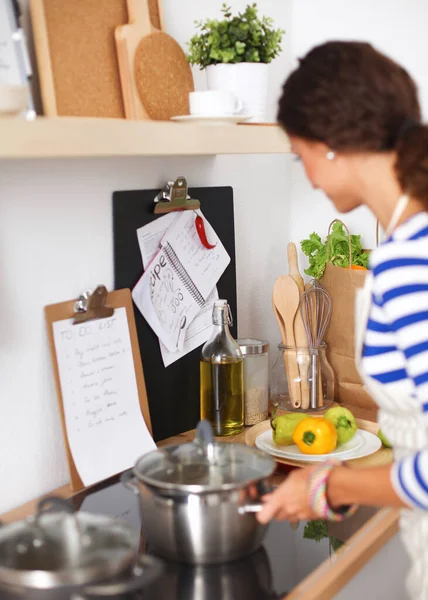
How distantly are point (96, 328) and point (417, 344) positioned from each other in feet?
2.20

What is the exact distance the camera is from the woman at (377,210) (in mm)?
985

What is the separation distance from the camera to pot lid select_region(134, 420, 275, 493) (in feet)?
3.89

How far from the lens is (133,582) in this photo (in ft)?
2.83

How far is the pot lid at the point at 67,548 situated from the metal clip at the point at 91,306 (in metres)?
0.49

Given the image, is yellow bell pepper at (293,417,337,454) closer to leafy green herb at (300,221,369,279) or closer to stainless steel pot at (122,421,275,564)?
stainless steel pot at (122,421,275,564)

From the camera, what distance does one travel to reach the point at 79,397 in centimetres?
142

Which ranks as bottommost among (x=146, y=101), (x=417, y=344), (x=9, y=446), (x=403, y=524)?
(x=403, y=524)

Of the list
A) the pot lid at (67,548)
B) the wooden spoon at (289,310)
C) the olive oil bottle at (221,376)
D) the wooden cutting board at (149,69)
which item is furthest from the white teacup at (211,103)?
the pot lid at (67,548)

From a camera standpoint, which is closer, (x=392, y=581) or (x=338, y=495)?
(x=338, y=495)

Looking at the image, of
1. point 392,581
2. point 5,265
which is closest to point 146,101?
point 5,265

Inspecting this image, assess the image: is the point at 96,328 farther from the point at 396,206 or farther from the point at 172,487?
the point at 396,206

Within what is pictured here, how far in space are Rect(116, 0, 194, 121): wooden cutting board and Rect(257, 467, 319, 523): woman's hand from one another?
67cm

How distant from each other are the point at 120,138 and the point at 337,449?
790 millimetres

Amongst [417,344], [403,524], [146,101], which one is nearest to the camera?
[417,344]
